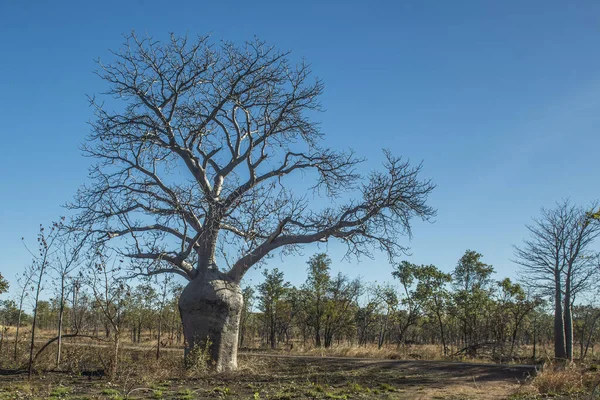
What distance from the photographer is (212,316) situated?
1040 cm

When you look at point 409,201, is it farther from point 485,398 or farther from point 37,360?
point 37,360

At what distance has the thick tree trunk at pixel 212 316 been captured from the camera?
10359 mm

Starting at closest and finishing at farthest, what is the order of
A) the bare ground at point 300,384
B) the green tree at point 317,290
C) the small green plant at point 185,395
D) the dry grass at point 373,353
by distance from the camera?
the small green plant at point 185,395 < the bare ground at point 300,384 < the dry grass at point 373,353 < the green tree at point 317,290

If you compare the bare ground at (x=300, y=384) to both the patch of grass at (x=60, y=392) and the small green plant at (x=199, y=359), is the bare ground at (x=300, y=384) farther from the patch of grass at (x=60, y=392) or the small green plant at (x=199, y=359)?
the small green plant at (x=199, y=359)

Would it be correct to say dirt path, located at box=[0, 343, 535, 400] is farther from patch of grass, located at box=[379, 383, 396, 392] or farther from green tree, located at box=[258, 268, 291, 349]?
green tree, located at box=[258, 268, 291, 349]

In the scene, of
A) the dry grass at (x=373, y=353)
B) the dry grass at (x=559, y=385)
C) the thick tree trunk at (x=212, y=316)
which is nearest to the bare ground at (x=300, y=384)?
the dry grass at (x=559, y=385)

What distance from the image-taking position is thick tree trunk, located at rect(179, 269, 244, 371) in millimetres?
10359

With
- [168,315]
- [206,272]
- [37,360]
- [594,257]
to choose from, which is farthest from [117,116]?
[168,315]

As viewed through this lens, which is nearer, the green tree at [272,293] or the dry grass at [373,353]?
the dry grass at [373,353]

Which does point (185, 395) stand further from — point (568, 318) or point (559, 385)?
point (568, 318)

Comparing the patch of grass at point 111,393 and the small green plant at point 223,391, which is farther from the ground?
the patch of grass at point 111,393

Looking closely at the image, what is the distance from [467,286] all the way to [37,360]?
22330mm

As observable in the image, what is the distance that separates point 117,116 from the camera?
10.5 meters

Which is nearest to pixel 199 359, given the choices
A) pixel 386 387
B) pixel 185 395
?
pixel 185 395
